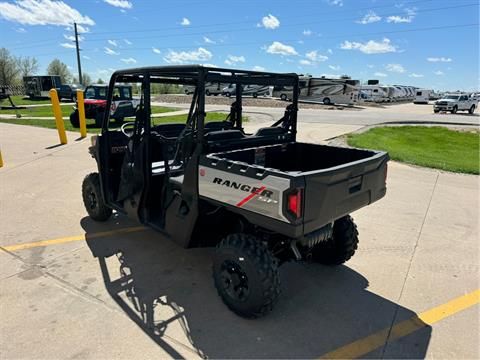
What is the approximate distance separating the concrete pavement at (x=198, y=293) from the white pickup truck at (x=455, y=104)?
91.6 ft

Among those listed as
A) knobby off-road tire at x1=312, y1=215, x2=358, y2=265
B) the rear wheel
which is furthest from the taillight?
the rear wheel

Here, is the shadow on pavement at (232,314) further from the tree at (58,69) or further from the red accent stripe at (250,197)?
the tree at (58,69)

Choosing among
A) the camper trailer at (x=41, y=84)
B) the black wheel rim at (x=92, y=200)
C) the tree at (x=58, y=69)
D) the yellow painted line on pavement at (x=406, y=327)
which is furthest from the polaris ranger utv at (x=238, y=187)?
the tree at (x=58, y=69)

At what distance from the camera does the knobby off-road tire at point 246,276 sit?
2736 mm

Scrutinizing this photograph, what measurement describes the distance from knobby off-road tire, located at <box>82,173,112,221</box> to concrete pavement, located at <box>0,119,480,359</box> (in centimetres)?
16

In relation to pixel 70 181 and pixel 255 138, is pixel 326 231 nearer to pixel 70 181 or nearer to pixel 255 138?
pixel 255 138

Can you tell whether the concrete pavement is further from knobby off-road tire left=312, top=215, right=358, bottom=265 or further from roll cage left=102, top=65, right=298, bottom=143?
roll cage left=102, top=65, right=298, bottom=143

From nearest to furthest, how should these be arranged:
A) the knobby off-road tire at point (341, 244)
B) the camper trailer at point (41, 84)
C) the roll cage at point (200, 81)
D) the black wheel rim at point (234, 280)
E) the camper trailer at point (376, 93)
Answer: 1. the black wheel rim at point (234, 280)
2. the roll cage at point (200, 81)
3. the knobby off-road tire at point (341, 244)
4. the camper trailer at point (41, 84)
5. the camper trailer at point (376, 93)

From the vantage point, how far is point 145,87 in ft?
11.4

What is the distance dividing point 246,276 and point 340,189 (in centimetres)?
98

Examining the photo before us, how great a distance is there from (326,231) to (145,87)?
2.14 metres

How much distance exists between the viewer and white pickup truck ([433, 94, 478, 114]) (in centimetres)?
2919

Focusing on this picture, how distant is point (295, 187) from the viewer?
2.40 metres

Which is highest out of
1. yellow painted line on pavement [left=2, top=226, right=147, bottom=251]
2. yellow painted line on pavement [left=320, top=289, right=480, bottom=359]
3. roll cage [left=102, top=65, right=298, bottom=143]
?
roll cage [left=102, top=65, right=298, bottom=143]
